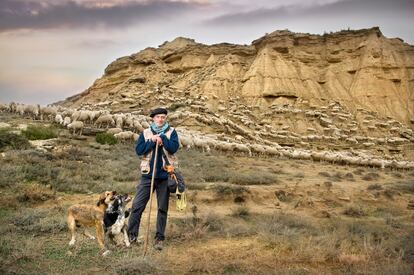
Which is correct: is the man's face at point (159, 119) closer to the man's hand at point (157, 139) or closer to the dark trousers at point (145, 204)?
the man's hand at point (157, 139)

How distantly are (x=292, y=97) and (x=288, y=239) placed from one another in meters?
32.5

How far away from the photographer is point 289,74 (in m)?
39.4

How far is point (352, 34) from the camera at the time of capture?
137 ft

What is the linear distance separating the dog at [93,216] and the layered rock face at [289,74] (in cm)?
3029

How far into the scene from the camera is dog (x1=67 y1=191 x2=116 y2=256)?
5914mm

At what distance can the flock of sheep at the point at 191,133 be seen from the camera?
23328 mm

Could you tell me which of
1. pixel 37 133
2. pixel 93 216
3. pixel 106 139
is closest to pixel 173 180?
pixel 93 216

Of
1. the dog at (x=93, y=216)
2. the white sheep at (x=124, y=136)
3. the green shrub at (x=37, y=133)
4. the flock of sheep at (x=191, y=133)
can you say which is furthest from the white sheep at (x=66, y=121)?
the dog at (x=93, y=216)

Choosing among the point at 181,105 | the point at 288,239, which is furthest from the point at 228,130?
the point at 288,239

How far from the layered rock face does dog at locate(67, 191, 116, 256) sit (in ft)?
99.4

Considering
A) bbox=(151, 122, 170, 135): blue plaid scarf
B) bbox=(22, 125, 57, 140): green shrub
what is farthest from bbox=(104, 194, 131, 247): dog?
bbox=(22, 125, 57, 140): green shrub

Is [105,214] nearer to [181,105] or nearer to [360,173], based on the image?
[360,173]

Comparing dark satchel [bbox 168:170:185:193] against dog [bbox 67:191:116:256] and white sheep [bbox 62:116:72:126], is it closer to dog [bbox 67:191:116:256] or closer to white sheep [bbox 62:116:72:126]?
dog [bbox 67:191:116:256]

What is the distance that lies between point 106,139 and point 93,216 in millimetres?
14395
